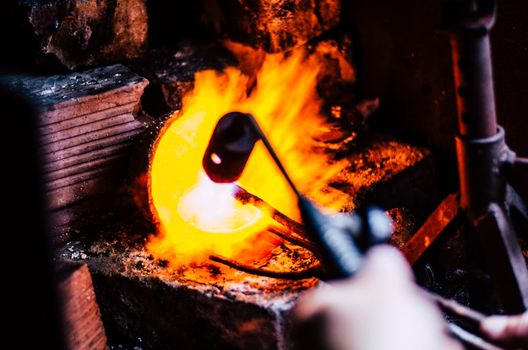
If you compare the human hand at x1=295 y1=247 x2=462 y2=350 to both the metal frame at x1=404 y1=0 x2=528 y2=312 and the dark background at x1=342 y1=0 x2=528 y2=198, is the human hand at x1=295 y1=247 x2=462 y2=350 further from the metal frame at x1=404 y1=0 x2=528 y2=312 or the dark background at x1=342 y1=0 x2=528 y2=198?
the dark background at x1=342 y1=0 x2=528 y2=198

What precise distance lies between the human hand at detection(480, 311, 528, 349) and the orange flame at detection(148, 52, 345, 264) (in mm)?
1240

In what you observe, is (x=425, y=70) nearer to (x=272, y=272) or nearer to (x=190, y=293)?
(x=272, y=272)

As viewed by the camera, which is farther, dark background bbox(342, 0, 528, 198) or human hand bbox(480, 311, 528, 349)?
dark background bbox(342, 0, 528, 198)

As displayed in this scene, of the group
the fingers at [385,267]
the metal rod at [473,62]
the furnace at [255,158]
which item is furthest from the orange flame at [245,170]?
the metal rod at [473,62]

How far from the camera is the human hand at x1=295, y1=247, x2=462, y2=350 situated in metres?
1.59

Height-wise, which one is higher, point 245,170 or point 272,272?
point 245,170

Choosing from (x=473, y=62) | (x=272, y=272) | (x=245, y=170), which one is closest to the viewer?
(x=473, y=62)

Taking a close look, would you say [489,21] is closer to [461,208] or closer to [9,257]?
[461,208]

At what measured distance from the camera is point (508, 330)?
1800mm

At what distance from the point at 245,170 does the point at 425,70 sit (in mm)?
1413

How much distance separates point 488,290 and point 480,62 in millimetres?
947

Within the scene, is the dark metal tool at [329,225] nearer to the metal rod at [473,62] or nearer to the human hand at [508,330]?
the human hand at [508,330]

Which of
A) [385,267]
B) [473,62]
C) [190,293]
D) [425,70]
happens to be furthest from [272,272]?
[425,70]

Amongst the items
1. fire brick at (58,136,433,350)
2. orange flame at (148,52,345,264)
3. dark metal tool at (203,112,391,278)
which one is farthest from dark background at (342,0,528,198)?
dark metal tool at (203,112,391,278)
